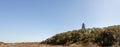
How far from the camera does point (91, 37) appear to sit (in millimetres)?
28609

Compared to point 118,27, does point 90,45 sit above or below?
below

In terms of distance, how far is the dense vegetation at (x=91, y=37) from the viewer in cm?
2669

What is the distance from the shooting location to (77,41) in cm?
2909

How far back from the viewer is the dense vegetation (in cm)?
2669

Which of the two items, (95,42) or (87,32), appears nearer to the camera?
(95,42)

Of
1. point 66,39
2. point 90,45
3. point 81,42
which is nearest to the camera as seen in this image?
point 90,45

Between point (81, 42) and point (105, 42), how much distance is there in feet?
9.13

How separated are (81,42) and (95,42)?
5.60 ft

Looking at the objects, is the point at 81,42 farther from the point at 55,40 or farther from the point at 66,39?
the point at 55,40

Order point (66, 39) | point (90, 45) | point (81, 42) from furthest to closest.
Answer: point (66, 39)
point (81, 42)
point (90, 45)

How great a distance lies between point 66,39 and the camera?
3061 cm

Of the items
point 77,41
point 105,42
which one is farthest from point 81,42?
point 105,42

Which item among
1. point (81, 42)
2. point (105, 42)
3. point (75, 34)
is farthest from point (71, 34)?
point (105, 42)

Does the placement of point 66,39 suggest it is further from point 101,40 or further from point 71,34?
point 101,40
